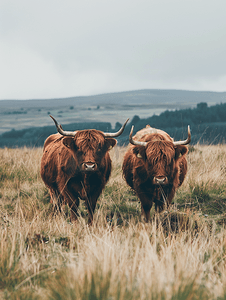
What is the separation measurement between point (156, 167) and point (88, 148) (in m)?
0.95

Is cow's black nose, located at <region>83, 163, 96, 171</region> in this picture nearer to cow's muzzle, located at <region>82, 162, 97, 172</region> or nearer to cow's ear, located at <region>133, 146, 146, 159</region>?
cow's muzzle, located at <region>82, 162, 97, 172</region>

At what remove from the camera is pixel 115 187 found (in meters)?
6.25

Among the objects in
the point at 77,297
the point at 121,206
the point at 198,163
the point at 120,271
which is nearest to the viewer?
the point at 77,297

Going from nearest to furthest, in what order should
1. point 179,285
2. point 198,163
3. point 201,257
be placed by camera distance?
point 179,285 < point 201,257 < point 198,163

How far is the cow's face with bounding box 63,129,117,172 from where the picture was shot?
3.97 meters

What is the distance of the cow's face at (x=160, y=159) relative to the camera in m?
3.87

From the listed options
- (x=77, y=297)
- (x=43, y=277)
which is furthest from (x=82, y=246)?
(x=77, y=297)

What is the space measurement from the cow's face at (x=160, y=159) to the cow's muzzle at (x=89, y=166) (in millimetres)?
626

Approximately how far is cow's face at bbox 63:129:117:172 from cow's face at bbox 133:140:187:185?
0.50 m

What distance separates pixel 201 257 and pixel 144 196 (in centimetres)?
185

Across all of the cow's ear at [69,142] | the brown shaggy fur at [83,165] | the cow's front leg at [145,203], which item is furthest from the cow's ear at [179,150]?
the cow's ear at [69,142]

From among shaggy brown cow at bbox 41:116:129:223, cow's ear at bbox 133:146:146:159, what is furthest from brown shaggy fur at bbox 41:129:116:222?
cow's ear at bbox 133:146:146:159

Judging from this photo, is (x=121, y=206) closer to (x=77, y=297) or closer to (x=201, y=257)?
(x=201, y=257)

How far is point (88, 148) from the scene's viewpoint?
405 cm
